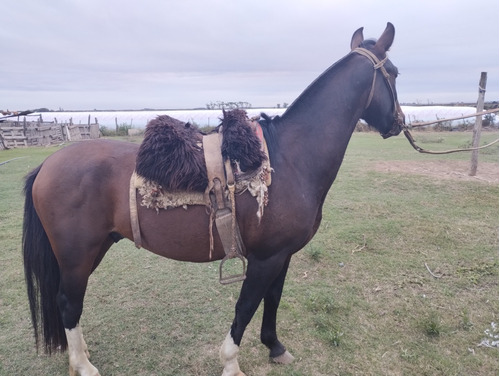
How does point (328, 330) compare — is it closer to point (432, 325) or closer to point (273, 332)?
point (273, 332)

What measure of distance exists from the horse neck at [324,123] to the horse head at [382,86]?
2.4 inches

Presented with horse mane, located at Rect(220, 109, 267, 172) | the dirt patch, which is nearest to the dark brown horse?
horse mane, located at Rect(220, 109, 267, 172)

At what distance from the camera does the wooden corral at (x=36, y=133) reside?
1950 cm

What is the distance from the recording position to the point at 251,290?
221 centimetres

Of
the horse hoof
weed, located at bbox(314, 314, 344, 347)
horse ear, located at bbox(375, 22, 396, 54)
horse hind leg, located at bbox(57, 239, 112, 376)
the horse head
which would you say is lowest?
the horse hoof

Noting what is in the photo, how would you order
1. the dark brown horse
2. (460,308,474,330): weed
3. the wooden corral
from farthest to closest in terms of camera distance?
the wooden corral
(460,308,474,330): weed
the dark brown horse

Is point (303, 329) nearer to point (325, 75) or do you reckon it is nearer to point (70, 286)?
point (70, 286)

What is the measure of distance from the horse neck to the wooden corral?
22.3 metres

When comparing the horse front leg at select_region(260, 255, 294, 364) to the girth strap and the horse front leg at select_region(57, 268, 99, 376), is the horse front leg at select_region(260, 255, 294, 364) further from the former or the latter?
the horse front leg at select_region(57, 268, 99, 376)

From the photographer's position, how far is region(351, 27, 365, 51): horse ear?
2404 mm

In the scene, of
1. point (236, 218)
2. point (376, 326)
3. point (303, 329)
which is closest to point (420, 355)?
point (376, 326)

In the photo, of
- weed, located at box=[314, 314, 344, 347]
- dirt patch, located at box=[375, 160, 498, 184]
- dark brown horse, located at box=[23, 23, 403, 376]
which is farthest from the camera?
dirt patch, located at box=[375, 160, 498, 184]

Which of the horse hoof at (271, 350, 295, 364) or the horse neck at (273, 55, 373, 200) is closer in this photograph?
the horse neck at (273, 55, 373, 200)

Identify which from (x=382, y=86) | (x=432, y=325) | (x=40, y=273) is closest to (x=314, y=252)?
(x=432, y=325)
